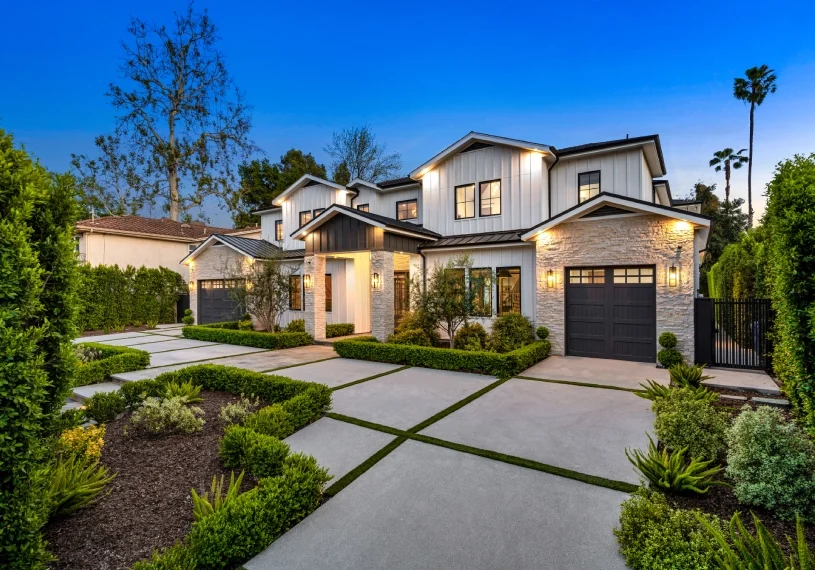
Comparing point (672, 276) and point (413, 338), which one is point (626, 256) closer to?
point (672, 276)

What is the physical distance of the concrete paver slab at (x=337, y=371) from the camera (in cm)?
838

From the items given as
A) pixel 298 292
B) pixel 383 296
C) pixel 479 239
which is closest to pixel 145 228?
pixel 298 292

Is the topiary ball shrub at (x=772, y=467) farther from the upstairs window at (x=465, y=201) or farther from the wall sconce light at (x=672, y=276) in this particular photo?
the upstairs window at (x=465, y=201)

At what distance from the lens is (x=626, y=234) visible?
9.80m

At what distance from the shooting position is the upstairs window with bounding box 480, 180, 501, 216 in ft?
42.7

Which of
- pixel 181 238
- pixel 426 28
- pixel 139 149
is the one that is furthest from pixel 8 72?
pixel 426 28

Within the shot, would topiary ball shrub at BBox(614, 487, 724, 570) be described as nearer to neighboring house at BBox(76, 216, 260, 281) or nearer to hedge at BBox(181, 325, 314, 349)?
hedge at BBox(181, 325, 314, 349)

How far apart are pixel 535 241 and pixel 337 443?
8428 mm

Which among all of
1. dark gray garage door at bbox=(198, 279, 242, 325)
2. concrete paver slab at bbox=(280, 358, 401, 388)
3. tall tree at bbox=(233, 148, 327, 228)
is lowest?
concrete paver slab at bbox=(280, 358, 401, 388)

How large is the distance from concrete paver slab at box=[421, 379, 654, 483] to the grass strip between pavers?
106 millimetres

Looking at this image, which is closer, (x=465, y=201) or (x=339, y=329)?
(x=465, y=201)

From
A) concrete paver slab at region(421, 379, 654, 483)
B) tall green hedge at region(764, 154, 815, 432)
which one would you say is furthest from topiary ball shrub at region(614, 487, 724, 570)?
tall green hedge at region(764, 154, 815, 432)

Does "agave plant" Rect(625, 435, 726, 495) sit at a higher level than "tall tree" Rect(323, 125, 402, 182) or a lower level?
lower

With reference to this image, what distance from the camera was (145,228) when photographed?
22.4 meters
